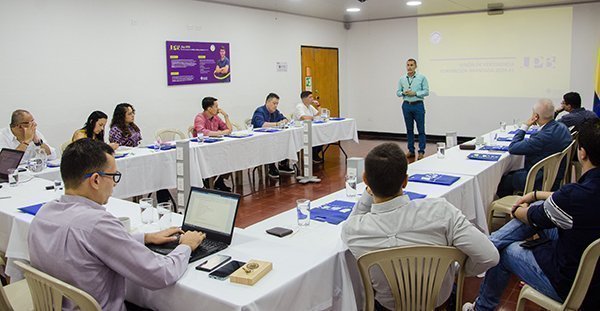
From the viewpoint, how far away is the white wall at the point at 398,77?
337 inches

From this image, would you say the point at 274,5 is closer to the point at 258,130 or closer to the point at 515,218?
the point at 258,130

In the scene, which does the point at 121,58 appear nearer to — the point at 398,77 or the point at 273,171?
the point at 273,171

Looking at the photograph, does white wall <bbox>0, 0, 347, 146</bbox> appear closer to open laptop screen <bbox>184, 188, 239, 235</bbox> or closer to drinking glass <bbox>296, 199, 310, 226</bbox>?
open laptop screen <bbox>184, 188, 239, 235</bbox>

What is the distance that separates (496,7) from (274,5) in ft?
13.4

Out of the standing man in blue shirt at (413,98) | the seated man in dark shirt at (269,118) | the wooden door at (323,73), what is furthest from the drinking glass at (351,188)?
the wooden door at (323,73)

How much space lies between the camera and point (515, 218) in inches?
102

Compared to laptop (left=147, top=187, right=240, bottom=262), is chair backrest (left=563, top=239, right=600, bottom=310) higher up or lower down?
lower down

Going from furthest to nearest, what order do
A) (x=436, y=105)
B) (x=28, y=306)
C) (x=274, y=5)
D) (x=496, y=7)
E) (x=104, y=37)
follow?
(x=436, y=105) → (x=496, y=7) → (x=274, y=5) → (x=104, y=37) → (x=28, y=306)

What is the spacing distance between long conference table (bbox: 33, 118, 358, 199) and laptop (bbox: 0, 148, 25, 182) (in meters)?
0.24

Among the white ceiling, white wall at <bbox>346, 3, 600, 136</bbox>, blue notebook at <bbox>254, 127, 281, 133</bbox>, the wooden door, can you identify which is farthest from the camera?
the wooden door

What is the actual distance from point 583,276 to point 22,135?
4404mm

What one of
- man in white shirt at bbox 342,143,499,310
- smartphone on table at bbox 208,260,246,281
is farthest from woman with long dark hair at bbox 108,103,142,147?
man in white shirt at bbox 342,143,499,310

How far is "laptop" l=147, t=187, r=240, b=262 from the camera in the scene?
6.70 feet

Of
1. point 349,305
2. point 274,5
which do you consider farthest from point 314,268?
point 274,5
